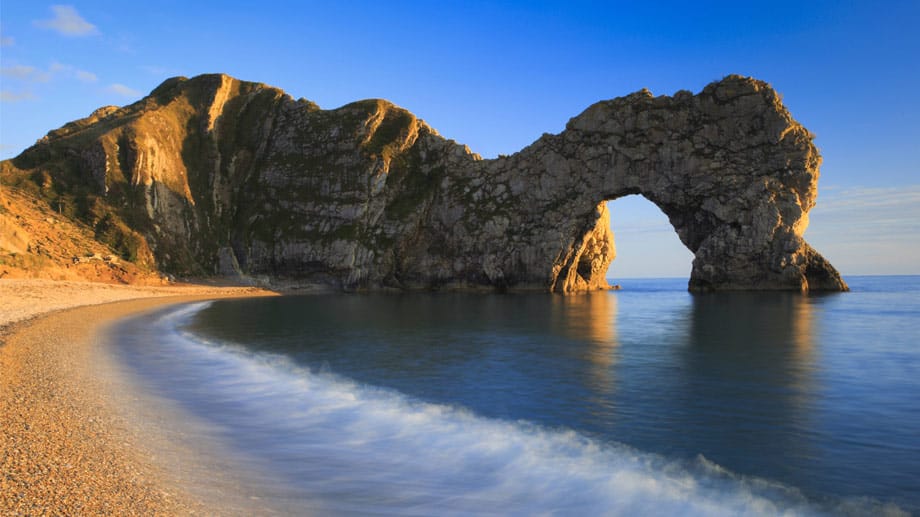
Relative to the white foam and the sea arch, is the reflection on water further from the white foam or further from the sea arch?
the sea arch

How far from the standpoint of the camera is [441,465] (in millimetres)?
10727

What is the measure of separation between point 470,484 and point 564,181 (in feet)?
272

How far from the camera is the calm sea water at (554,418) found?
371 inches

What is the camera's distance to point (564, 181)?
88.7 m

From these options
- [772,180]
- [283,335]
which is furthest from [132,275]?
[772,180]

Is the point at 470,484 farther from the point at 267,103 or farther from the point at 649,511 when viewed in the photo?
the point at 267,103

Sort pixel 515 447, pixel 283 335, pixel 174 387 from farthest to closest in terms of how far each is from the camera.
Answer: pixel 283 335
pixel 174 387
pixel 515 447

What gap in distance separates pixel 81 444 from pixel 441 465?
265 inches

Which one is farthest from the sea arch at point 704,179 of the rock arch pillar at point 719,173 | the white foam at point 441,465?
the white foam at point 441,465

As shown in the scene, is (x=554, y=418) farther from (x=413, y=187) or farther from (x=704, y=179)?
(x=413, y=187)

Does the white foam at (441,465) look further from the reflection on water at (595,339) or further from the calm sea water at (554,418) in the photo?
the reflection on water at (595,339)

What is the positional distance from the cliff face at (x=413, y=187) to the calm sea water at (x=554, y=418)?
5485 cm

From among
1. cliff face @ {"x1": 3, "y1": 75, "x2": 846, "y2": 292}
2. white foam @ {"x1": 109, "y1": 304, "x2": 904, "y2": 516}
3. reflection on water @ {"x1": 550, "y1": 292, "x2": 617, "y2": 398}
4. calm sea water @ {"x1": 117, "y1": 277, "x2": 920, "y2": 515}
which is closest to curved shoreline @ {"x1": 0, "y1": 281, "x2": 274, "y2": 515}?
calm sea water @ {"x1": 117, "y1": 277, "x2": 920, "y2": 515}

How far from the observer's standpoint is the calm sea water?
30.9 feet
